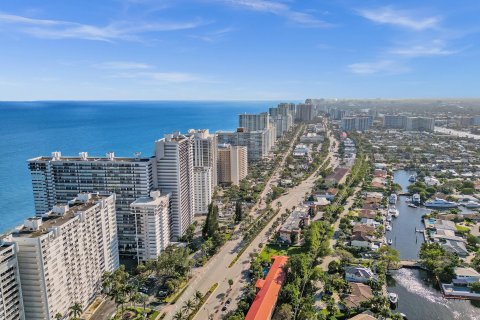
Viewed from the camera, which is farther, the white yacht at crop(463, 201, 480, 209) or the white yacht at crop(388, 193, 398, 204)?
the white yacht at crop(388, 193, 398, 204)

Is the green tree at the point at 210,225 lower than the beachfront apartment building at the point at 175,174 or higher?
lower

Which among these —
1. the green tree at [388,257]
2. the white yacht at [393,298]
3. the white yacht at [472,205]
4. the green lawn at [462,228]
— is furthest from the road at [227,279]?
the white yacht at [472,205]

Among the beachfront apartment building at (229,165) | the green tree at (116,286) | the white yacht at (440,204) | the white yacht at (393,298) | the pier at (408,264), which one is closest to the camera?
the green tree at (116,286)

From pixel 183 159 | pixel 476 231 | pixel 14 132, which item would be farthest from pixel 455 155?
pixel 14 132

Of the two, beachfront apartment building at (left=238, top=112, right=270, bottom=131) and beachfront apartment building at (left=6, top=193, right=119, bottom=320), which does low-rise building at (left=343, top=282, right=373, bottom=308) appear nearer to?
beachfront apartment building at (left=6, top=193, right=119, bottom=320)

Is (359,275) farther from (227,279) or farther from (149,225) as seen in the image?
(149,225)

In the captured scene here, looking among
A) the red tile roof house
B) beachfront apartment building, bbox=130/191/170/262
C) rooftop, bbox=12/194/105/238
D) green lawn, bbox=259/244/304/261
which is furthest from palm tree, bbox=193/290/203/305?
rooftop, bbox=12/194/105/238

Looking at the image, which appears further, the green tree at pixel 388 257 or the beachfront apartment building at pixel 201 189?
the beachfront apartment building at pixel 201 189

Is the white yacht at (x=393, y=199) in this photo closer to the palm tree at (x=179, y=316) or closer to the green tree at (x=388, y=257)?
the green tree at (x=388, y=257)
